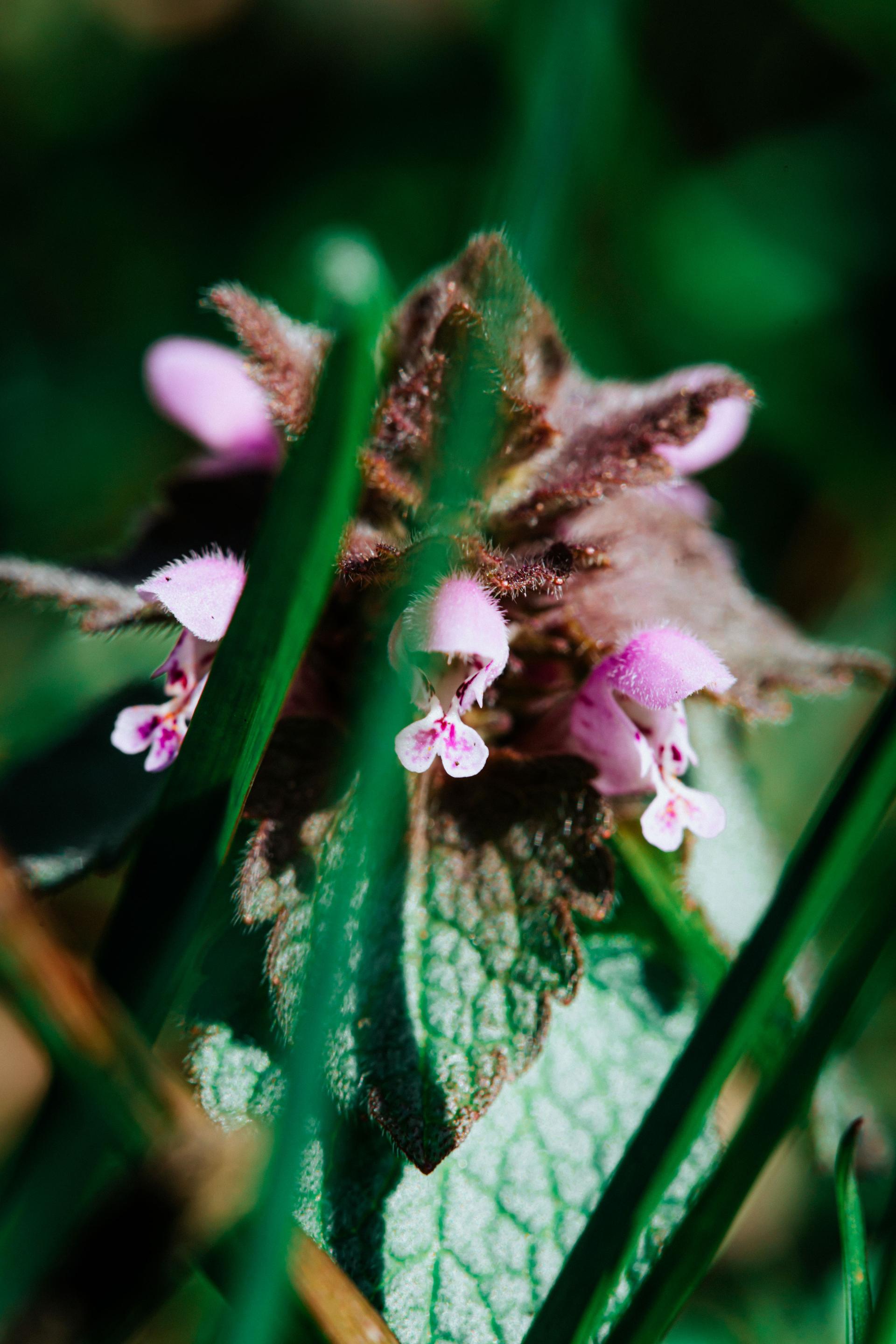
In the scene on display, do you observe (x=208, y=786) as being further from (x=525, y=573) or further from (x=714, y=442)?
(x=714, y=442)

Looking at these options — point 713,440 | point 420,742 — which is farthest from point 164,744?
point 713,440

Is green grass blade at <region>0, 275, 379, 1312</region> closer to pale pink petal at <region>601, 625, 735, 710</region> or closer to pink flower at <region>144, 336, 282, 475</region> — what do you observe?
pale pink petal at <region>601, 625, 735, 710</region>

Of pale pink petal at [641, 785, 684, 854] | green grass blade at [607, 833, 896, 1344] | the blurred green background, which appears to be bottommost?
green grass blade at [607, 833, 896, 1344]

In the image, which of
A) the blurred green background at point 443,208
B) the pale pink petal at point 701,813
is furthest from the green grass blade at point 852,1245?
the blurred green background at point 443,208

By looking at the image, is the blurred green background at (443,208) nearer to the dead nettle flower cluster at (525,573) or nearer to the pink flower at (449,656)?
the dead nettle flower cluster at (525,573)

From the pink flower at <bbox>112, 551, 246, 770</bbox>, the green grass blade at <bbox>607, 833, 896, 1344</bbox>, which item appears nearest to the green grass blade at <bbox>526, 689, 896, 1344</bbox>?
the green grass blade at <bbox>607, 833, 896, 1344</bbox>

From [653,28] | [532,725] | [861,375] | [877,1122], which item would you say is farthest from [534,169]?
[653,28]
